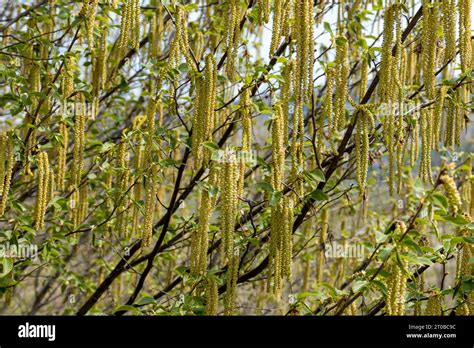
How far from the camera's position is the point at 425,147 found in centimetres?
317

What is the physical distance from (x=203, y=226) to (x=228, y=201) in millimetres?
221

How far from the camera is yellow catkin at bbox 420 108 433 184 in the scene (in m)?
3.16

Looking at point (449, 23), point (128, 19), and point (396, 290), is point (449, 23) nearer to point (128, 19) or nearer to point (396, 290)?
point (396, 290)

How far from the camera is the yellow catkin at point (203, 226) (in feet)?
9.61

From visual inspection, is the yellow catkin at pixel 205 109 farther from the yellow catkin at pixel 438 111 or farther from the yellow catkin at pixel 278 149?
the yellow catkin at pixel 438 111

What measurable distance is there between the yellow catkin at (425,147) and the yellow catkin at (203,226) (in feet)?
3.73

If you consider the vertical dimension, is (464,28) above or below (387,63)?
above

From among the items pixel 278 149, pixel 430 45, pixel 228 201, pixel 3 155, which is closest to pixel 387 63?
pixel 430 45

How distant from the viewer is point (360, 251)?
4828 millimetres

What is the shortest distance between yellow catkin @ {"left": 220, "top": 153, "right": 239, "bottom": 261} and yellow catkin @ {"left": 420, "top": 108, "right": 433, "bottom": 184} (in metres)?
1.07

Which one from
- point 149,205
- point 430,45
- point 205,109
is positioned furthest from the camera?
point 149,205

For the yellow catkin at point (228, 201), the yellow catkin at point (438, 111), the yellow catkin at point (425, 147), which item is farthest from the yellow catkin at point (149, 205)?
the yellow catkin at point (438, 111)

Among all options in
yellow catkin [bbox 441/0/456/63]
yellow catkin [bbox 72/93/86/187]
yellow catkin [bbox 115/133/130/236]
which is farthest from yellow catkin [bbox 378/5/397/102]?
yellow catkin [bbox 72/93/86/187]

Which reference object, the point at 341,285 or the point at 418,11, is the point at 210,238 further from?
the point at 418,11
